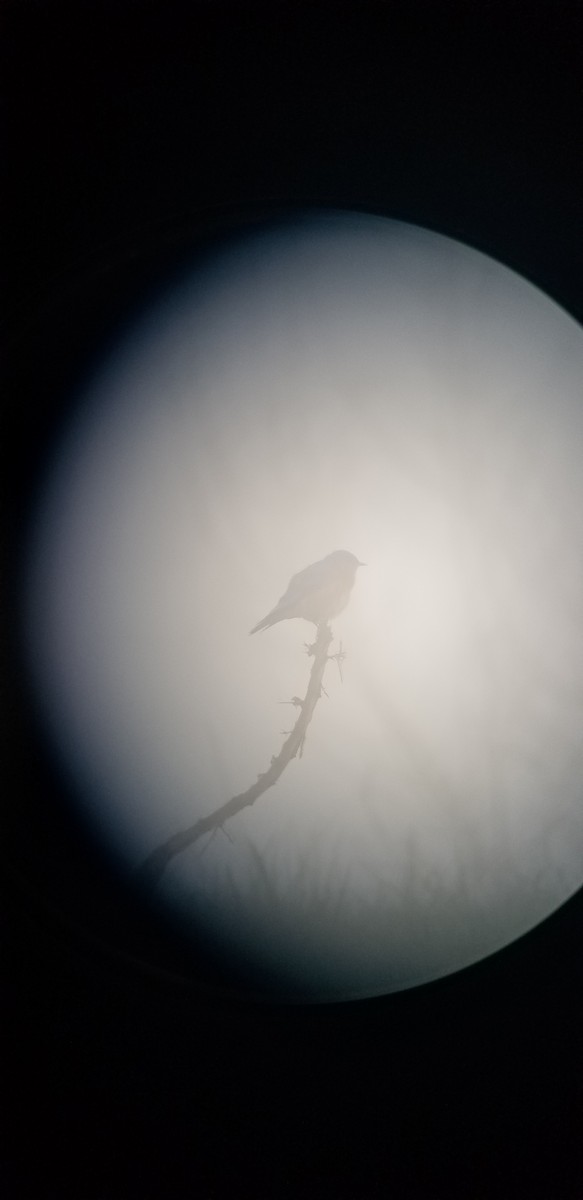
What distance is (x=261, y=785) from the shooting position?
2.80 ft

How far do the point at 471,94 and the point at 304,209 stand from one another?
0.65 ft

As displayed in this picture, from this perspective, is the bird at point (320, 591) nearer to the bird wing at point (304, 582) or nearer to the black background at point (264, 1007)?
the bird wing at point (304, 582)

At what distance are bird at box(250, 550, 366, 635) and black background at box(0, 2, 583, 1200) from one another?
37cm

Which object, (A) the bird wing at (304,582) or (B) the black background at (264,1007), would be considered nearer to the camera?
(B) the black background at (264,1007)

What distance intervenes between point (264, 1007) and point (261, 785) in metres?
0.24

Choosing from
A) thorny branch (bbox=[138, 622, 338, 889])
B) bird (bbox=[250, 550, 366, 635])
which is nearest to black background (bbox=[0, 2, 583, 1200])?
thorny branch (bbox=[138, 622, 338, 889])

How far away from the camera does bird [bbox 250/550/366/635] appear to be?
837mm

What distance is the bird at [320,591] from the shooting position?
837mm

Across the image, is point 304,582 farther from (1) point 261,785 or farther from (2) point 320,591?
(1) point 261,785

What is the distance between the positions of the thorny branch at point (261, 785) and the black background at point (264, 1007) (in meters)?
0.11

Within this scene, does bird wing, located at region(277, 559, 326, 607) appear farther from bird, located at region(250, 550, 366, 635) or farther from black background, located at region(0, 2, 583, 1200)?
black background, located at region(0, 2, 583, 1200)

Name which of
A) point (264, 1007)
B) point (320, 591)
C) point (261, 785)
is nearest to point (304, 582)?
point (320, 591)

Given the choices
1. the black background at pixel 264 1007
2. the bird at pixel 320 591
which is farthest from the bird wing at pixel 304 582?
the black background at pixel 264 1007

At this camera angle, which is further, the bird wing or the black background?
the bird wing
